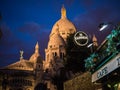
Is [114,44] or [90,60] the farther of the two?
[90,60]

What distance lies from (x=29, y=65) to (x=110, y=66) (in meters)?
77.6

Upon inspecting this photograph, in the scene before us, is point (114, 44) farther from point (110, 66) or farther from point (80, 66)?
point (80, 66)

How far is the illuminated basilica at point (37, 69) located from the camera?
75.0m

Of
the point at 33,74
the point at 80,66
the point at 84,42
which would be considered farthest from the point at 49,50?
the point at 84,42

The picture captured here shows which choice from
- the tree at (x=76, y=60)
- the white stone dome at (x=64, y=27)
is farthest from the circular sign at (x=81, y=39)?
the white stone dome at (x=64, y=27)

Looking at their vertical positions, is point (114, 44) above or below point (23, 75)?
below

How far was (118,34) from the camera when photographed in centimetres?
1148

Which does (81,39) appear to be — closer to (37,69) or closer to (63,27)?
(37,69)

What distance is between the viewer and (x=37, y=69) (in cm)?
8131

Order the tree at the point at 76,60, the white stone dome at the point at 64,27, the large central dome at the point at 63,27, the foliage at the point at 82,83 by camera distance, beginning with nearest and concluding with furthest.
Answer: the foliage at the point at 82,83, the tree at the point at 76,60, the large central dome at the point at 63,27, the white stone dome at the point at 64,27

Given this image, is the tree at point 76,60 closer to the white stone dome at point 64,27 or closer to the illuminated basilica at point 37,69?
the illuminated basilica at point 37,69

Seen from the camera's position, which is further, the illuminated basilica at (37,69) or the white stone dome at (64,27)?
the white stone dome at (64,27)

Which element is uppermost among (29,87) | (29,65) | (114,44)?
(29,65)

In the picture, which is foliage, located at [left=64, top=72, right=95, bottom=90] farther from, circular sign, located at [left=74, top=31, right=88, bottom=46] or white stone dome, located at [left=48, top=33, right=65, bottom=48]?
white stone dome, located at [left=48, top=33, right=65, bottom=48]
